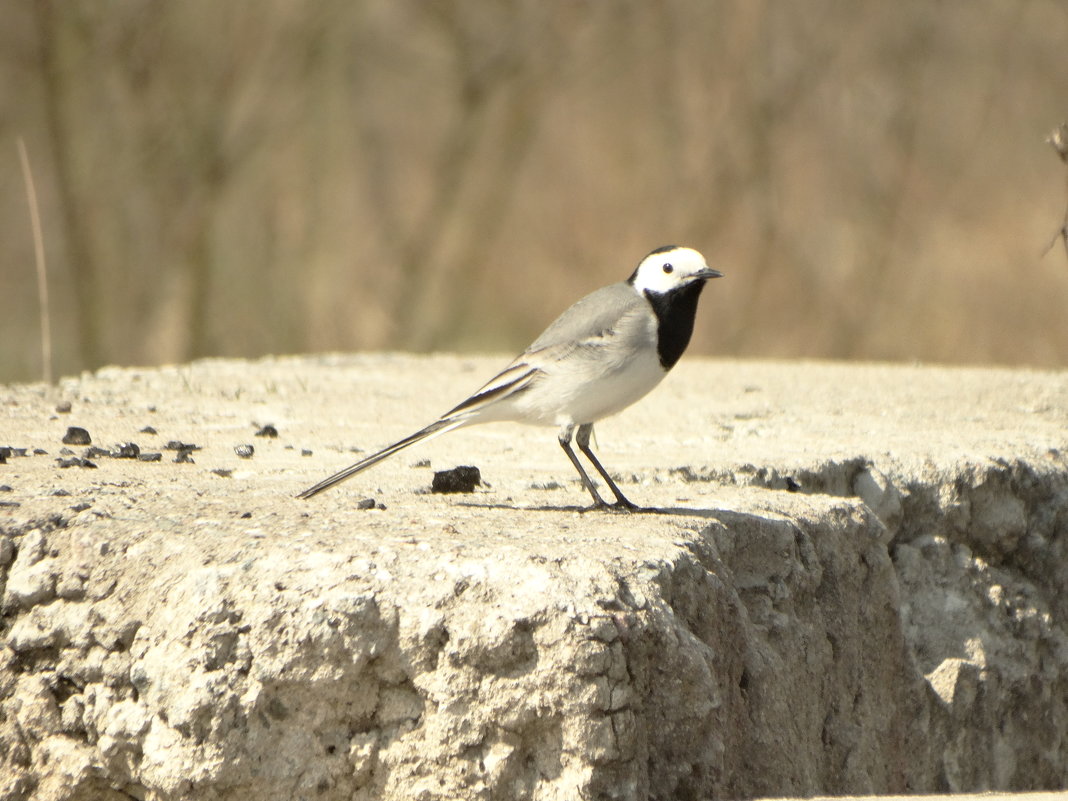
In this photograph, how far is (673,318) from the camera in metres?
4.40

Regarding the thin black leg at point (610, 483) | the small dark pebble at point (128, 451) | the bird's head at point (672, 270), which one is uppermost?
the bird's head at point (672, 270)

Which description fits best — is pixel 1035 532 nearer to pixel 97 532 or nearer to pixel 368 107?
pixel 97 532

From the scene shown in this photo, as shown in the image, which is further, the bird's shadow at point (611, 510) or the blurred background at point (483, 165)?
the blurred background at point (483, 165)

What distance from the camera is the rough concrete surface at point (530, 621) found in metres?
3.34

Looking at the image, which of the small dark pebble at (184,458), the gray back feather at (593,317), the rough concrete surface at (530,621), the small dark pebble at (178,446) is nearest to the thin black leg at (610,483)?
the rough concrete surface at (530,621)

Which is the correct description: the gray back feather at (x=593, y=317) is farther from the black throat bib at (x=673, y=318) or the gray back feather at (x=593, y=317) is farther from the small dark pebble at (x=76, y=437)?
the small dark pebble at (x=76, y=437)

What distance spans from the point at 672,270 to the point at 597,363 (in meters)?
0.42

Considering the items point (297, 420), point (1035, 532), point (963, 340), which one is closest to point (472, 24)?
point (963, 340)

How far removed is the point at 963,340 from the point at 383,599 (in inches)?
386

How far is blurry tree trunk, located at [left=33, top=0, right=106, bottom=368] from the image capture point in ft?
43.8

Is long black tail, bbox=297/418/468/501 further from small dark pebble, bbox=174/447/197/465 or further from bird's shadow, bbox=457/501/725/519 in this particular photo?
small dark pebble, bbox=174/447/197/465

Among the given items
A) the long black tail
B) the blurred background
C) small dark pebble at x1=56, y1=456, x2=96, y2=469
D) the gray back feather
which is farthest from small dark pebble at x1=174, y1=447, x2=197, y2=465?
the blurred background

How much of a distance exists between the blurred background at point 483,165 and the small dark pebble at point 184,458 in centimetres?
758

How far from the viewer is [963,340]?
1233 cm
